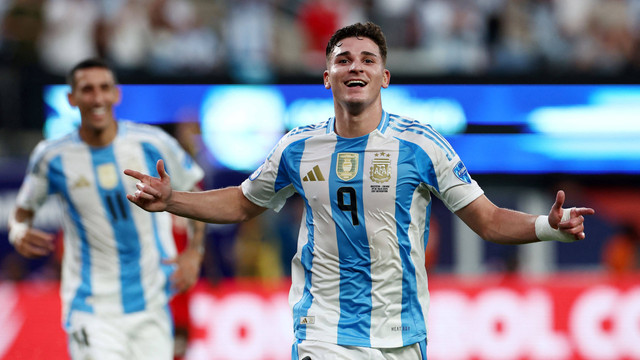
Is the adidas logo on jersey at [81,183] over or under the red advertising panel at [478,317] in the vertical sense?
over

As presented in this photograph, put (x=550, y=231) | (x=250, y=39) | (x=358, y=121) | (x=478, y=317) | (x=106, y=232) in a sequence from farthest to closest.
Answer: (x=250, y=39) < (x=478, y=317) < (x=106, y=232) < (x=358, y=121) < (x=550, y=231)

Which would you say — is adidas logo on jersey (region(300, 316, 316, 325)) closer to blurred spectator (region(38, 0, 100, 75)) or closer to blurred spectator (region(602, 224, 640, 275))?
blurred spectator (region(602, 224, 640, 275))

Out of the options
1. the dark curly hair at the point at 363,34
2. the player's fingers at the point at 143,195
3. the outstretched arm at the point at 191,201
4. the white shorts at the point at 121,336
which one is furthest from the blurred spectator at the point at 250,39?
the player's fingers at the point at 143,195

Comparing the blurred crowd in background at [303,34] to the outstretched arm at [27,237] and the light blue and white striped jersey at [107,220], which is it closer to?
the outstretched arm at [27,237]

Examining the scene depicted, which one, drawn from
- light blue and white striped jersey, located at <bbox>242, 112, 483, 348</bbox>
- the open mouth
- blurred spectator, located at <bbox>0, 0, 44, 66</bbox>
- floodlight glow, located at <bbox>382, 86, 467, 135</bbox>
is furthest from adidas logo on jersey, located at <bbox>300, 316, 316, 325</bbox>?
blurred spectator, located at <bbox>0, 0, 44, 66</bbox>

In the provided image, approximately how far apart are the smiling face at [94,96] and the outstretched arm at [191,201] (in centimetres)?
183

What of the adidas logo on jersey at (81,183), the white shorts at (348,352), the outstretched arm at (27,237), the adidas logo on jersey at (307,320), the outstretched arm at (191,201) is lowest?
the white shorts at (348,352)

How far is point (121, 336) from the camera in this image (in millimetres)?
6586

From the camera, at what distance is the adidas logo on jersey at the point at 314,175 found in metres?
5.12

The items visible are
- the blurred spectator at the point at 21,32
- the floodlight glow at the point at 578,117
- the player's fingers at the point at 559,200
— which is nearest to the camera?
the player's fingers at the point at 559,200

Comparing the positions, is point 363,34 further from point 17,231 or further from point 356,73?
point 17,231

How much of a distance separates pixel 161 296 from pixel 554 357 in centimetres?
545

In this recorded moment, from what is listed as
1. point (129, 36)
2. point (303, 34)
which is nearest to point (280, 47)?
point (303, 34)

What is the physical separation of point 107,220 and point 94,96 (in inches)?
33.7
